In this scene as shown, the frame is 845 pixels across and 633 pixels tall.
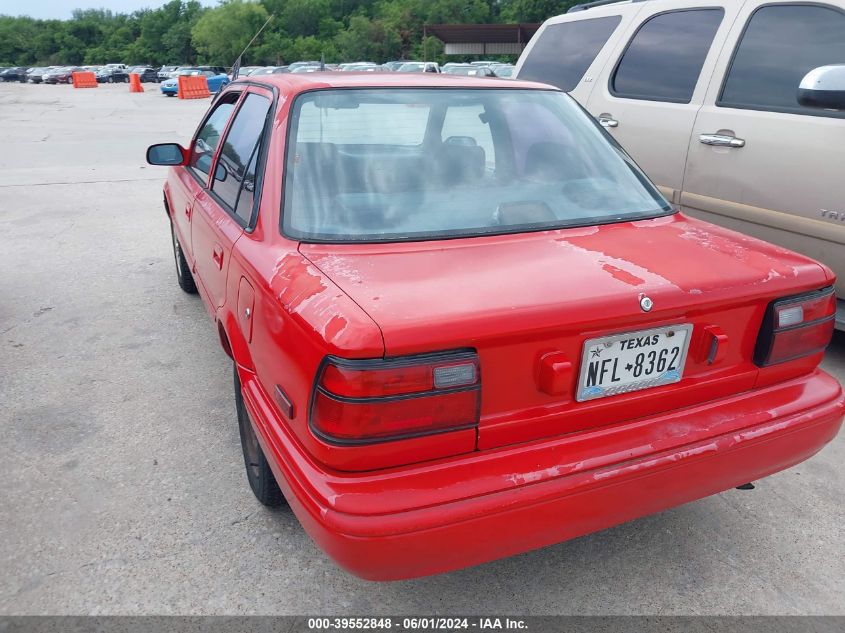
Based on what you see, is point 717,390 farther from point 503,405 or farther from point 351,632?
point 351,632

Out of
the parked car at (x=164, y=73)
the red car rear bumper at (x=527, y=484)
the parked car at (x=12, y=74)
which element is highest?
the red car rear bumper at (x=527, y=484)

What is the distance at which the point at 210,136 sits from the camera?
3.62 metres

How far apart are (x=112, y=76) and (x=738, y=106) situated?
68181mm

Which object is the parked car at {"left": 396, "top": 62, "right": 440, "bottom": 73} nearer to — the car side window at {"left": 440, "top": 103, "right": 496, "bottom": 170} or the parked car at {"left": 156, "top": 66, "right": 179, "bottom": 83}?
the car side window at {"left": 440, "top": 103, "right": 496, "bottom": 170}

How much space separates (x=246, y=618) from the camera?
6.68ft

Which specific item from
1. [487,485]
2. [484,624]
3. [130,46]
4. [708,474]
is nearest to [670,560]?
[708,474]

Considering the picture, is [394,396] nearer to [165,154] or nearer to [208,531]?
[208,531]

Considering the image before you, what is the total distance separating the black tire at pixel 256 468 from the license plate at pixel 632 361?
1184 millimetres

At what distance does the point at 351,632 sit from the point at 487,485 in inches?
29.8

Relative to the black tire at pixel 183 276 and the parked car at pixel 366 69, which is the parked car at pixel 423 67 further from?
the black tire at pixel 183 276

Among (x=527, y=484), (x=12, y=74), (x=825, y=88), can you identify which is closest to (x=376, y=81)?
(x=527, y=484)

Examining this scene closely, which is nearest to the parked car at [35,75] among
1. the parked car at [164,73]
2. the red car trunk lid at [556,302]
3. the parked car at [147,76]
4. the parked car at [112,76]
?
the parked car at [112,76]

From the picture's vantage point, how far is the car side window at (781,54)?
357cm

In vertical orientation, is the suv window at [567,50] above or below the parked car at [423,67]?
above
